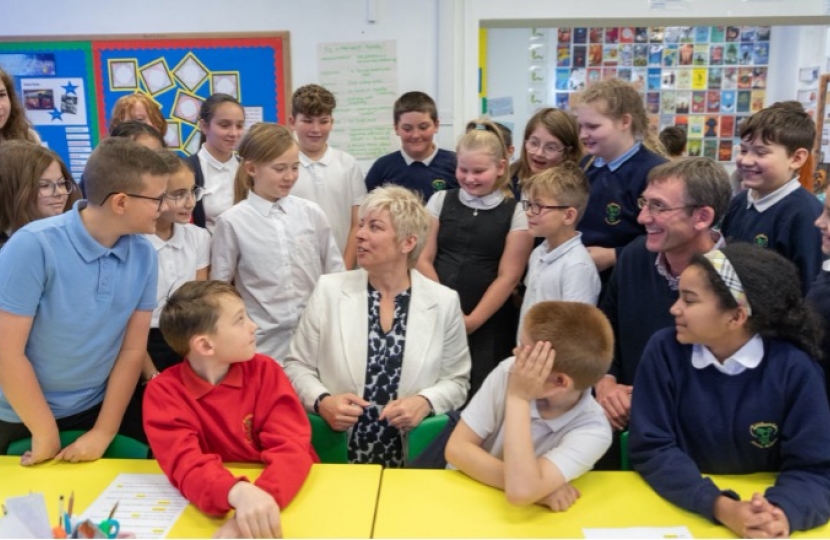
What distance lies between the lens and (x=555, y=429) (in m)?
1.69

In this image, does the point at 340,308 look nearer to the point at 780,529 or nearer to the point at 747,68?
the point at 780,529

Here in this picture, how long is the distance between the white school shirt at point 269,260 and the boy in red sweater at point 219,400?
32.1 inches

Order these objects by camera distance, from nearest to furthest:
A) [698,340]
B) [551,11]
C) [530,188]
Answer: [698,340], [530,188], [551,11]

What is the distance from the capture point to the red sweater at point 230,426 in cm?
154

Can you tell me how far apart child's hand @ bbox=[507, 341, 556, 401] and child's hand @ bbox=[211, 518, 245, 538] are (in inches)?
26.7

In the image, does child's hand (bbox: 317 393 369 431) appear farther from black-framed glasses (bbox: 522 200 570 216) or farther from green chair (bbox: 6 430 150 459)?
black-framed glasses (bbox: 522 200 570 216)

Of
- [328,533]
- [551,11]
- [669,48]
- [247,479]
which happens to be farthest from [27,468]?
[669,48]

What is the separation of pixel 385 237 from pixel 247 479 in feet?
2.98

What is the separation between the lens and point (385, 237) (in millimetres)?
2174

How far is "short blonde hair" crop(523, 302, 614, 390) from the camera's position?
1.61m

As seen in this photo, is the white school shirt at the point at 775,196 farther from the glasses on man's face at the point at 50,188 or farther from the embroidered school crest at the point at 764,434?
the glasses on man's face at the point at 50,188

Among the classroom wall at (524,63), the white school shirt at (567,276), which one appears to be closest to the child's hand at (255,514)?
the white school shirt at (567,276)

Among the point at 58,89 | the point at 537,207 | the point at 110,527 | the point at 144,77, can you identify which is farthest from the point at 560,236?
the point at 58,89

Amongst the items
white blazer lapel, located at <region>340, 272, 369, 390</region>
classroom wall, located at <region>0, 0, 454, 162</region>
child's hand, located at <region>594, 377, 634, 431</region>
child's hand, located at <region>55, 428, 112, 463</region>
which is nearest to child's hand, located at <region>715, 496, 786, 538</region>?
child's hand, located at <region>594, 377, 634, 431</region>
